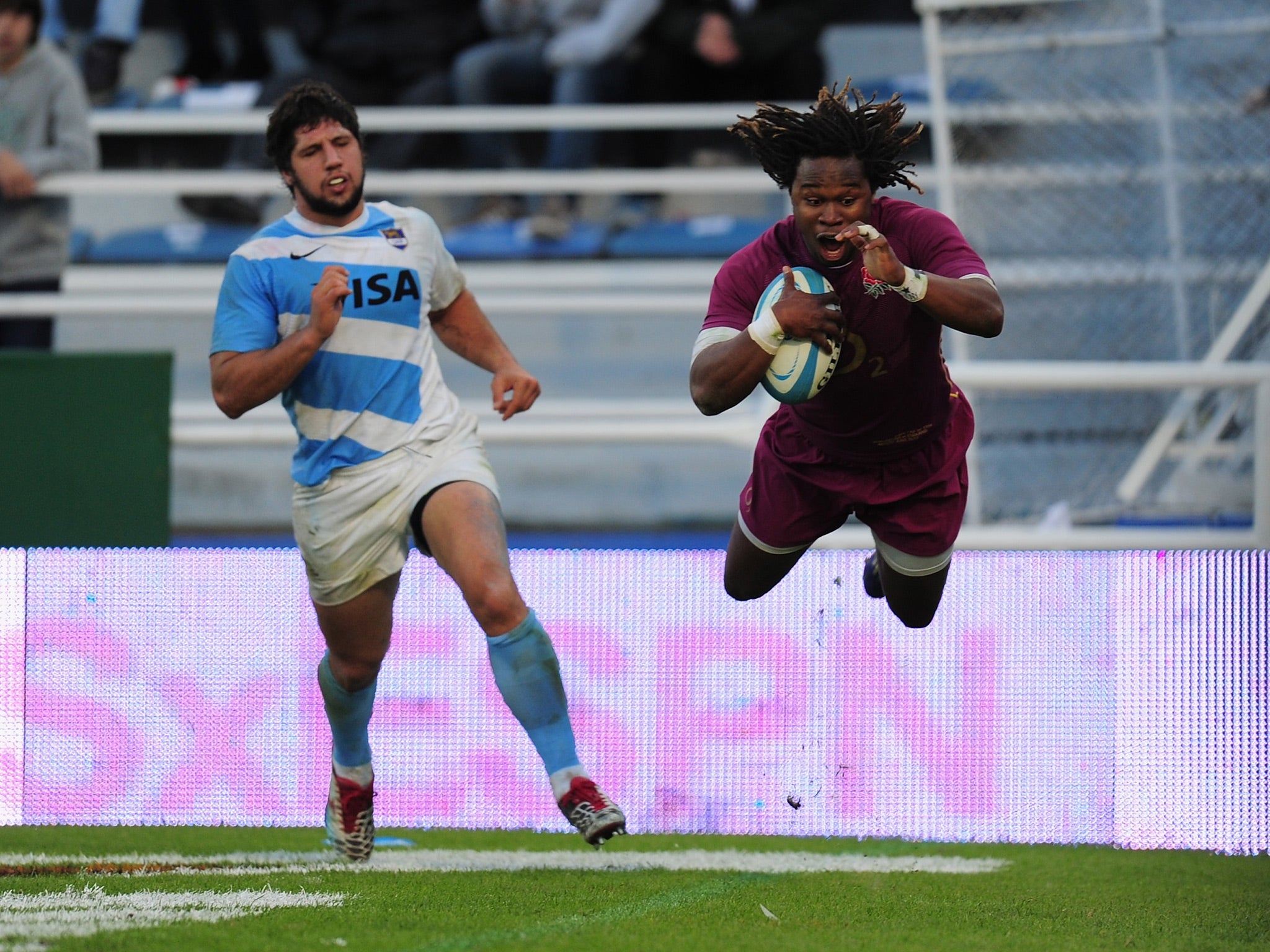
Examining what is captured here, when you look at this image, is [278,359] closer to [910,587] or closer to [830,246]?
[830,246]

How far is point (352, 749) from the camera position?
5.06 meters

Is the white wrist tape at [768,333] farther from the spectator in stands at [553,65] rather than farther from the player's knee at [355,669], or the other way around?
the spectator in stands at [553,65]

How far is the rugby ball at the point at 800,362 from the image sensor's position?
4.11m

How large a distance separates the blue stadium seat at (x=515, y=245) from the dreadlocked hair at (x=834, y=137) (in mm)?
5461

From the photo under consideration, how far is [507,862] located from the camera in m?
5.05

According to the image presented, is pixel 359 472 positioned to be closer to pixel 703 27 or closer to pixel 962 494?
pixel 962 494

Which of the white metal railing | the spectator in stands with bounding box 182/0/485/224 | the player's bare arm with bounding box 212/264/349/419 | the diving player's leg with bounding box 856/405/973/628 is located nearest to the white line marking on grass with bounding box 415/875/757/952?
the diving player's leg with bounding box 856/405/973/628

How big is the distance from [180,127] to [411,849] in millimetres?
5863

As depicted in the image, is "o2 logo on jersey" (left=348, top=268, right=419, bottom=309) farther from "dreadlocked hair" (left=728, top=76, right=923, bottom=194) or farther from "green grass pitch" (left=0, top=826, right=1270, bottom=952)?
"green grass pitch" (left=0, top=826, right=1270, bottom=952)

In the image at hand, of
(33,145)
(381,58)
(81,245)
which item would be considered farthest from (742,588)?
(81,245)

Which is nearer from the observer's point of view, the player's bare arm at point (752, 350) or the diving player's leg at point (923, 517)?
the player's bare arm at point (752, 350)

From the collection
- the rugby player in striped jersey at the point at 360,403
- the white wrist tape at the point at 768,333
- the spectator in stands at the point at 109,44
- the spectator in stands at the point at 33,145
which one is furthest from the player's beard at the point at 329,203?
the spectator in stands at the point at 109,44

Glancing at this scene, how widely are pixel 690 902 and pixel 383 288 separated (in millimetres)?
Answer: 1922

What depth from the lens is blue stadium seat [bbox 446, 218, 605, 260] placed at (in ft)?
31.7
